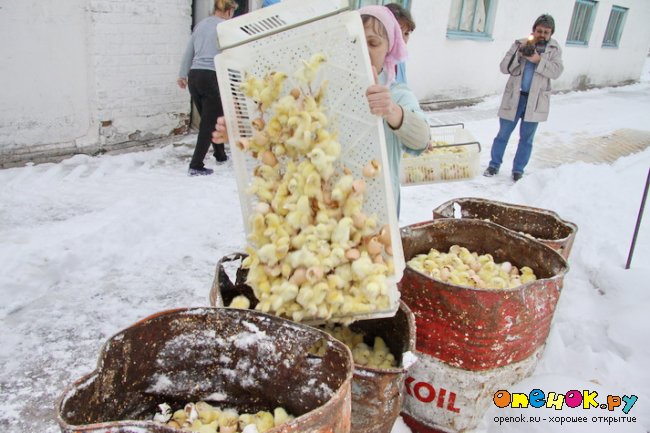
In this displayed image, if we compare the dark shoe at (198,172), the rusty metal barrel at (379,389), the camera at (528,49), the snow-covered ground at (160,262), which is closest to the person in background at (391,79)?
the rusty metal barrel at (379,389)

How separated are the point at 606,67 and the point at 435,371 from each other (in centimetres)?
1755

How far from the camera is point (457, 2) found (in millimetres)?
10648

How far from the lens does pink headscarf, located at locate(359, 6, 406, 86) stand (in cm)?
220

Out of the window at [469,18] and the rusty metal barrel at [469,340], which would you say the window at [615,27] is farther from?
the rusty metal barrel at [469,340]

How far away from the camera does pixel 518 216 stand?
345 cm

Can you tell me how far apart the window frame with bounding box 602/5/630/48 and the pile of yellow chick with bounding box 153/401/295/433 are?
1791 cm

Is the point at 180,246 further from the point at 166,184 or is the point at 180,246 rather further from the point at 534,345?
the point at 534,345

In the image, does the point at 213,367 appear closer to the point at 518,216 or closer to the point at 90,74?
the point at 518,216

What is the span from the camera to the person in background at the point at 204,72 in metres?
5.36

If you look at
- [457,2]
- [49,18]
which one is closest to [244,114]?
[49,18]

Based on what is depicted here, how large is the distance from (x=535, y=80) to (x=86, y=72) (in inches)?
206

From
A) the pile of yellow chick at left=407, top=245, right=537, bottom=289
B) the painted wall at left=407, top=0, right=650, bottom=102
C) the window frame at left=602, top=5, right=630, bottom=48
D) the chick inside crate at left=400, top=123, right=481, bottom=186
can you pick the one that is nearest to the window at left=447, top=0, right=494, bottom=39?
the painted wall at left=407, top=0, right=650, bottom=102

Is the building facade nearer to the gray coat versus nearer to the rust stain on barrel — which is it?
the gray coat

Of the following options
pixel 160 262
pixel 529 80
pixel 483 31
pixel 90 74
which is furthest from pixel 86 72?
pixel 483 31
